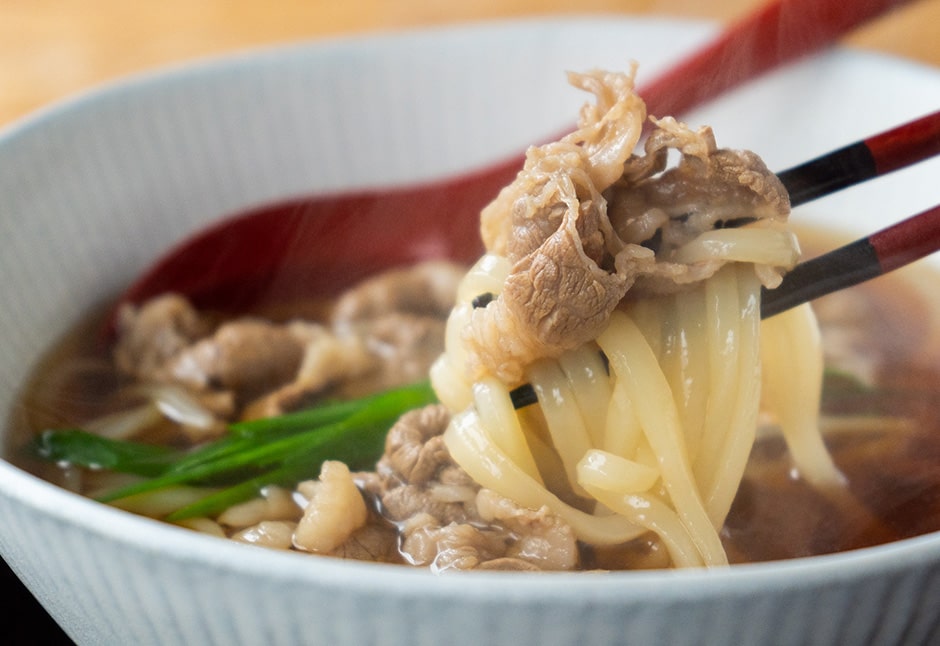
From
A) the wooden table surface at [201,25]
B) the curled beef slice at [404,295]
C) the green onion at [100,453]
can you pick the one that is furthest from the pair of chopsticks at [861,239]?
the wooden table surface at [201,25]

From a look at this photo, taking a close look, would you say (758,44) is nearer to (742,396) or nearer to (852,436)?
(852,436)

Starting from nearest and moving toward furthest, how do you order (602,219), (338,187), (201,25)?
(602,219) < (338,187) < (201,25)

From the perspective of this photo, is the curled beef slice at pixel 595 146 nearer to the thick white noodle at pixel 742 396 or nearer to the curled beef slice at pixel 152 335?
the thick white noodle at pixel 742 396

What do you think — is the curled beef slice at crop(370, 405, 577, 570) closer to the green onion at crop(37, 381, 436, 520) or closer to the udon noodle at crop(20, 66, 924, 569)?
the udon noodle at crop(20, 66, 924, 569)

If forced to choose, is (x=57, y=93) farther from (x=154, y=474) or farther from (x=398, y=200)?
(x=154, y=474)

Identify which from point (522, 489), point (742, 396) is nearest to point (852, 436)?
point (742, 396)
